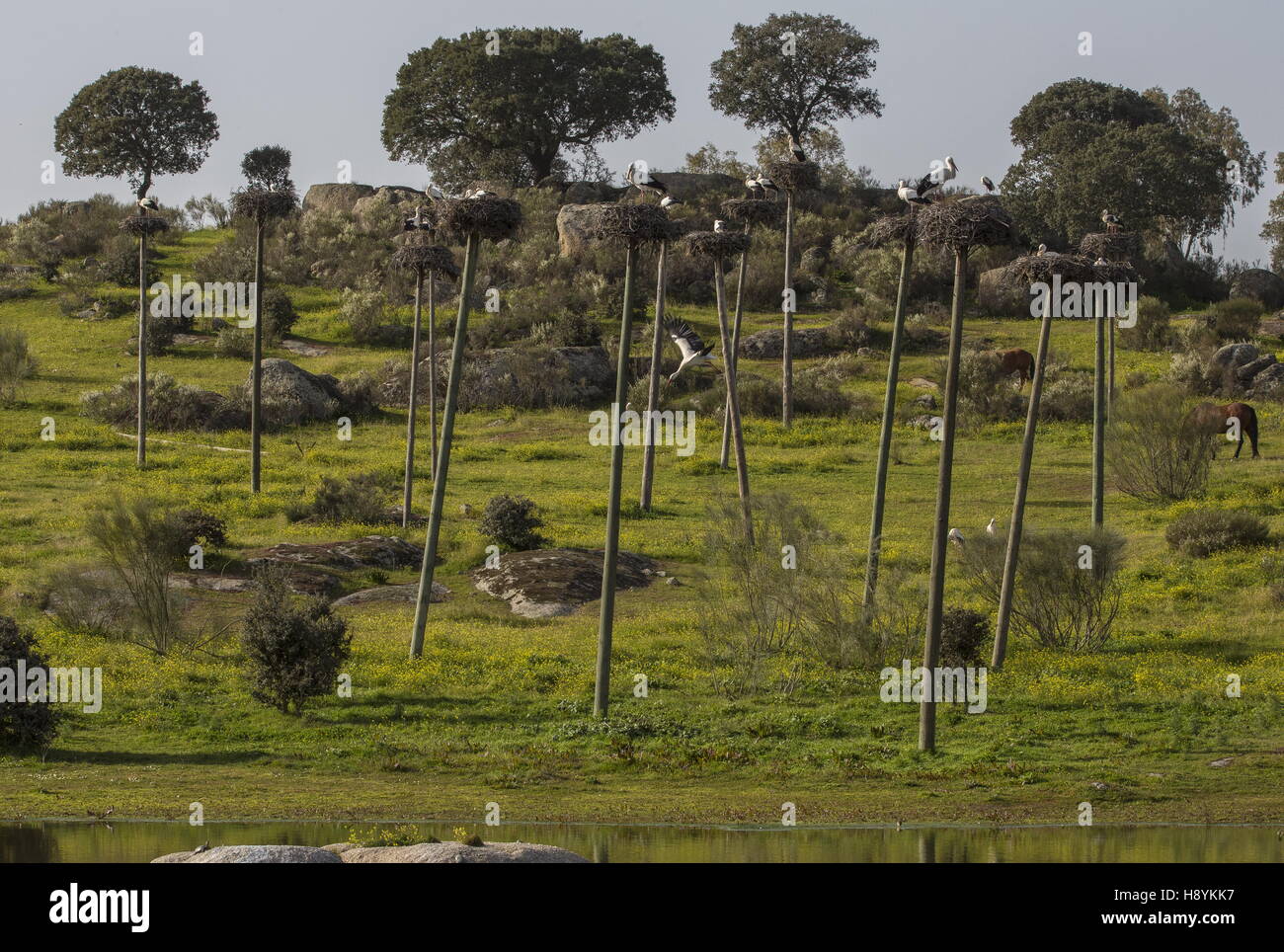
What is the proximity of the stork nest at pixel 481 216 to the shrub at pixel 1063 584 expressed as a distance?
12637 millimetres

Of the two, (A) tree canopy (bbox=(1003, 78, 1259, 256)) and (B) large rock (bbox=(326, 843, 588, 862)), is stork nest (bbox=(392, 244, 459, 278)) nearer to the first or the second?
(B) large rock (bbox=(326, 843, 588, 862))

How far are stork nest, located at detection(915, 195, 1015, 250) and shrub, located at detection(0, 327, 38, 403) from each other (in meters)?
43.3

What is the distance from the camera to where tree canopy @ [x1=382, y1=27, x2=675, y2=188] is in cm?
9019

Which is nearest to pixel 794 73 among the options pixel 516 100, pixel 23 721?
pixel 516 100

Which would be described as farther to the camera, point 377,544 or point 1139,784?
point 377,544

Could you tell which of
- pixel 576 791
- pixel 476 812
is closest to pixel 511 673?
pixel 576 791

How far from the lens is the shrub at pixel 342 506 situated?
145ft

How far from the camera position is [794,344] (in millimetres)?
69500

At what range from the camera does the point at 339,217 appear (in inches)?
3674

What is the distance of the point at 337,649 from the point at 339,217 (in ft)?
224

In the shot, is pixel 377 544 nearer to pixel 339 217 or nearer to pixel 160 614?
pixel 160 614

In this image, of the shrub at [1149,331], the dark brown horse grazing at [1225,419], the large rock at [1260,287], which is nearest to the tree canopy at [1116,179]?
the large rock at [1260,287]

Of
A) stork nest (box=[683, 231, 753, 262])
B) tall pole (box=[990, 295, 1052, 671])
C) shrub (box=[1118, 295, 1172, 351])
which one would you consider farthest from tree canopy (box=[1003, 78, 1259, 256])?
tall pole (box=[990, 295, 1052, 671])

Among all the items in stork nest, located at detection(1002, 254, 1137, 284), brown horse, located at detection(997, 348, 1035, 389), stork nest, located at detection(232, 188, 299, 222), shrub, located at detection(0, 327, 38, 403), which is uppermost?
stork nest, located at detection(232, 188, 299, 222)
